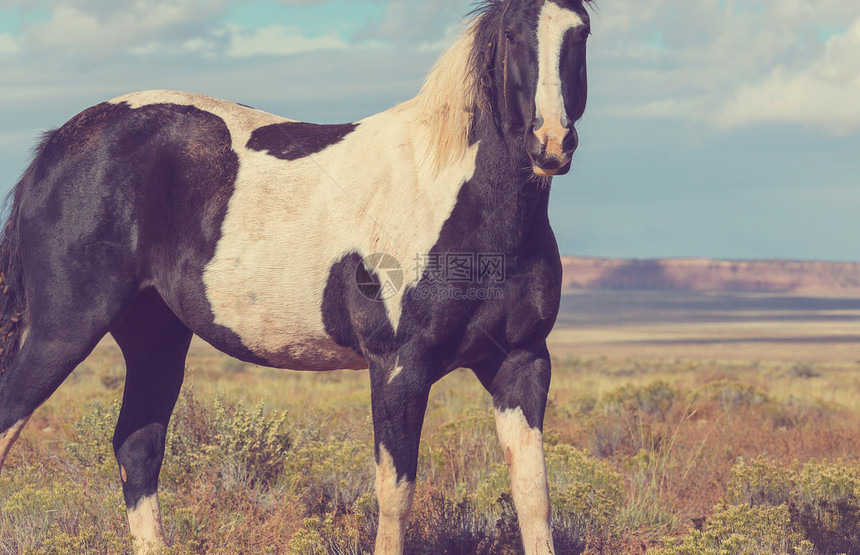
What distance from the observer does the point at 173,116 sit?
453 cm

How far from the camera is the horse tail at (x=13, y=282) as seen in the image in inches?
183

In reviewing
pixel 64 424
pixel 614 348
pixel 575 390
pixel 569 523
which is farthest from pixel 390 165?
pixel 614 348

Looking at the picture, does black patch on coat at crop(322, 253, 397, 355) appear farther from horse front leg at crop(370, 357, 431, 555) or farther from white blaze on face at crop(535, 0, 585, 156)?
white blaze on face at crop(535, 0, 585, 156)

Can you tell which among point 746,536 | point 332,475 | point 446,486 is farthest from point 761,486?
point 332,475

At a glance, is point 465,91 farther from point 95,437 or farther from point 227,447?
point 95,437

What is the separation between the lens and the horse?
3.73 m

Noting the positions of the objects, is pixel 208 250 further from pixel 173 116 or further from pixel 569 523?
pixel 569 523

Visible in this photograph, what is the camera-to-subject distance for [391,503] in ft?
12.4

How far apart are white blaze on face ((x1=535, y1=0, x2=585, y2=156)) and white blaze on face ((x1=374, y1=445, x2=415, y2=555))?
1.56 meters

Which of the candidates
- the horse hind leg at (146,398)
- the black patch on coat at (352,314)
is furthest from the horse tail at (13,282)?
the black patch on coat at (352,314)

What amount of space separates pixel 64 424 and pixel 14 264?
15.2ft

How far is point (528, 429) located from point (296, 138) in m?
1.91

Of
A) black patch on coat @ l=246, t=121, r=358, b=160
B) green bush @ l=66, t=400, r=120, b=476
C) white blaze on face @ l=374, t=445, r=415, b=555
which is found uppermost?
black patch on coat @ l=246, t=121, r=358, b=160

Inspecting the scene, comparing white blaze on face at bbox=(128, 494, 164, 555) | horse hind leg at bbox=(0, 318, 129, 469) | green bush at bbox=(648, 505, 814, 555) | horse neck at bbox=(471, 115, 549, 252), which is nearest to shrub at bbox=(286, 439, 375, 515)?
white blaze on face at bbox=(128, 494, 164, 555)
